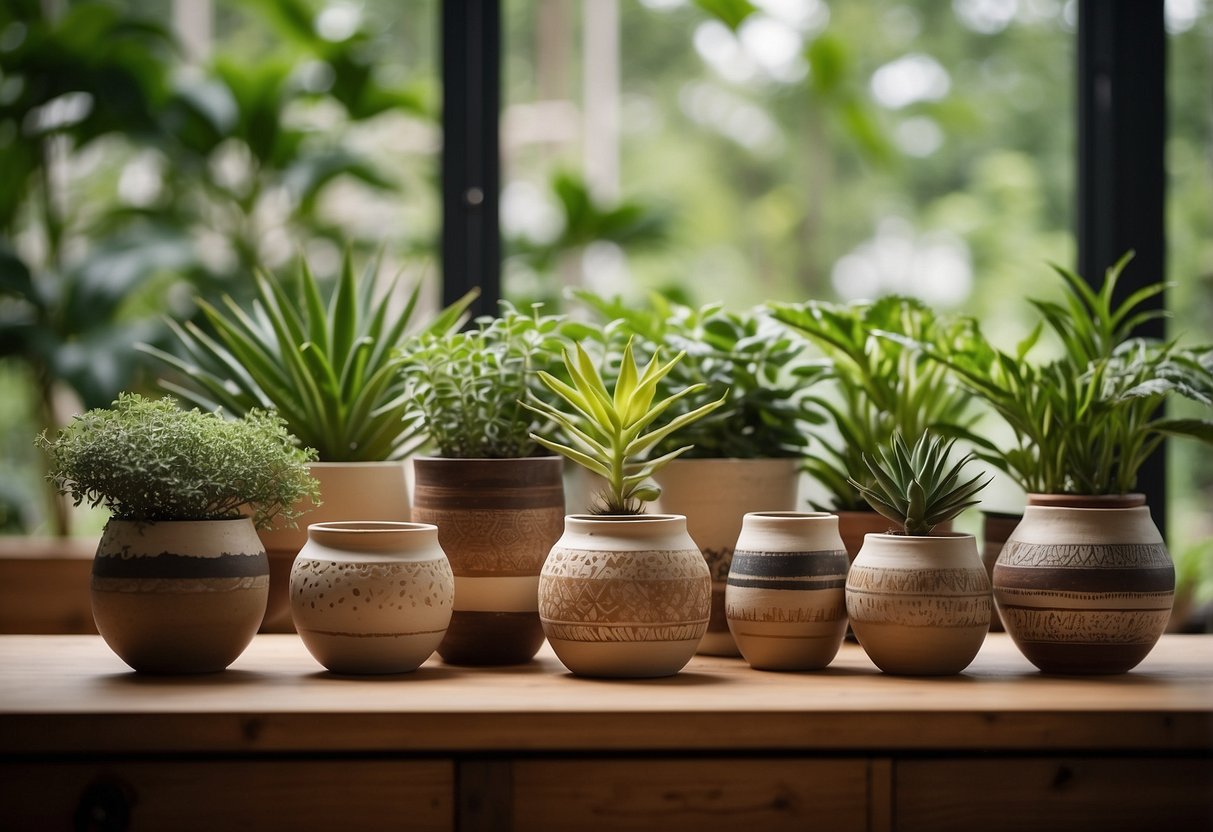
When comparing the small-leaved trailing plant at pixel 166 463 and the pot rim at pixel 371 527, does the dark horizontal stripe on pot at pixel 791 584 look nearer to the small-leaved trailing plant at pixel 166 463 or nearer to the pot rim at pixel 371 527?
the pot rim at pixel 371 527

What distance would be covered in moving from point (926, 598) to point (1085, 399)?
308mm

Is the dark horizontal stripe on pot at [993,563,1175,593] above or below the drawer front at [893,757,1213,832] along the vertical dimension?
above

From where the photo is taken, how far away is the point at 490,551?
3.57 ft

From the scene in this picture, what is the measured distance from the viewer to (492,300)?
1.56 m

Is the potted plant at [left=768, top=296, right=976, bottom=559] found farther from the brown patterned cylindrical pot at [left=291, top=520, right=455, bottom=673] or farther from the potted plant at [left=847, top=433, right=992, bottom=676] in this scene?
the brown patterned cylindrical pot at [left=291, top=520, right=455, bottom=673]

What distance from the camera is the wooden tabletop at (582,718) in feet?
2.76

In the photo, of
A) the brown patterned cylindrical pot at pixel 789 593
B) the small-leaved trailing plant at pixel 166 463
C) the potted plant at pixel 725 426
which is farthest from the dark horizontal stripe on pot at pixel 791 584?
the small-leaved trailing plant at pixel 166 463

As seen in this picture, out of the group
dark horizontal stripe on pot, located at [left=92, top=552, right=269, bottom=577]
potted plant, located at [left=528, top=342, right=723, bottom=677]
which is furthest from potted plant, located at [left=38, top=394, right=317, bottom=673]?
potted plant, located at [left=528, top=342, right=723, bottom=677]

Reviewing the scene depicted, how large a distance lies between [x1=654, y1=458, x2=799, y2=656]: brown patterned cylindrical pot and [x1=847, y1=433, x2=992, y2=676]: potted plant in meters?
0.16

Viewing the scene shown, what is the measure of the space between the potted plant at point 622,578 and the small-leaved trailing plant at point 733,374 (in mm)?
150

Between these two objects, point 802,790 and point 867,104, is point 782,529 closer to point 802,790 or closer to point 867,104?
point 802,790

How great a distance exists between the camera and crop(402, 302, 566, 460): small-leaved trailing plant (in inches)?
44.6

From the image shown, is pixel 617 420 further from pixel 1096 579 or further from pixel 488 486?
pixel 1096 579

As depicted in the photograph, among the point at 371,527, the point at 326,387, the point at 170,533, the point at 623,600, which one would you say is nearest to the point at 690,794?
the point at 623,600
